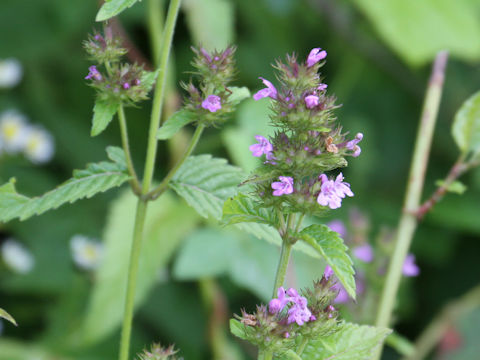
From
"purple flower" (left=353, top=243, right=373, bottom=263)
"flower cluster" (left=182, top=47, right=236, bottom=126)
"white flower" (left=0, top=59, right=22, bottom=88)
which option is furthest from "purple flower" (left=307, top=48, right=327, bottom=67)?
"white flower" (left=0, top=59, right=22, bottom=88)

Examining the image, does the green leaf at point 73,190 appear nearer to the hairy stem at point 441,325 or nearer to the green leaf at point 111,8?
the green leaf at point 111,8

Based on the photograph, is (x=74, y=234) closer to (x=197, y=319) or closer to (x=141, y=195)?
(x=197, y=319)

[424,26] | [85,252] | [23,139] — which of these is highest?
[424,26]

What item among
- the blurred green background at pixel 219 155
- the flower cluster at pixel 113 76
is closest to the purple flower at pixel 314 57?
the flower cluster at pixel 113 76

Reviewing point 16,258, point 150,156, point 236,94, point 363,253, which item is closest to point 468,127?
point 363,253

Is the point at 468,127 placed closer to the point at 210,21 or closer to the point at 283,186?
the point at 283,186

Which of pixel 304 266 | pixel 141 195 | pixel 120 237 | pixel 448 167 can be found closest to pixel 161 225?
pixel 120 237
